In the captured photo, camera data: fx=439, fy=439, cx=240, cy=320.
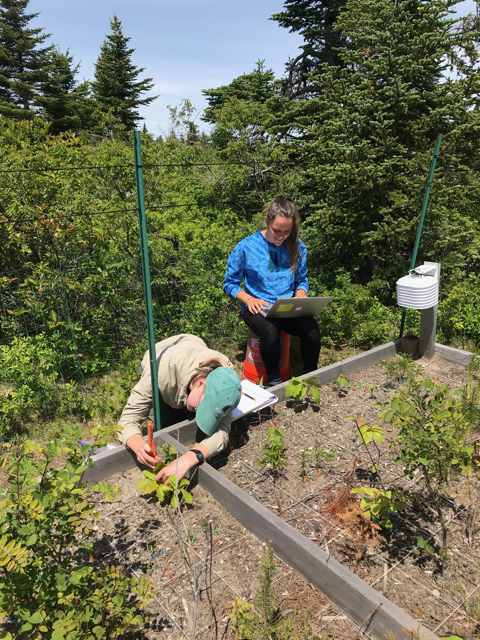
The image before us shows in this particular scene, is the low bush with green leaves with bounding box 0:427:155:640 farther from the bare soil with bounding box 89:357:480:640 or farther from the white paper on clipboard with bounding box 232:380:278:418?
the white paper on clipboard with bounding box 232:380:278:418

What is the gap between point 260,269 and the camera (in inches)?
131

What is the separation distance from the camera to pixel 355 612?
5.29ft

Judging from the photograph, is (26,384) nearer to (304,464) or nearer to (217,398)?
(217,398)

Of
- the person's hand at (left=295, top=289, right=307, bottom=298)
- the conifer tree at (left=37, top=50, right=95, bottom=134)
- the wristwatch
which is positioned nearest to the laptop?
the person's hand at (left=295, top=289, right=307, bottom=298)

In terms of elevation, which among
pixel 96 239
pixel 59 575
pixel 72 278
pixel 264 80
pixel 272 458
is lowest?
pixel 272 458

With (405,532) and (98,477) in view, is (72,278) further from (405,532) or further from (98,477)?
(405,532)

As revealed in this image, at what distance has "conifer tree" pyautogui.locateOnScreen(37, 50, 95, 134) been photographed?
25.2 meters

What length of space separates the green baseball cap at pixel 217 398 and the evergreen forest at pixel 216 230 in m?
1.24

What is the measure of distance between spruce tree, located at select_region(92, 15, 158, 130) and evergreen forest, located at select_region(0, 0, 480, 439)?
23910 millimetres

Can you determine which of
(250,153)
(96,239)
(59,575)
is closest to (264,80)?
(250,153)

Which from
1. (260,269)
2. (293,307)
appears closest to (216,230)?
(260,269)

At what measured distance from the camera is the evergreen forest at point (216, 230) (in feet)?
11.5

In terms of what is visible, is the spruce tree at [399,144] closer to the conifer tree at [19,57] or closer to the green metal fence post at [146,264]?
the green metal fence post at [146,264]

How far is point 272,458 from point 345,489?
40 cm
